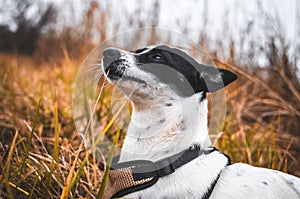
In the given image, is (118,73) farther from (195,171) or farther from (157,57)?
(195,171)

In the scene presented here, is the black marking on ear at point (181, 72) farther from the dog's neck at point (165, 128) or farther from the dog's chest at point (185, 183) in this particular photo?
the dog's chest at point (185, 183)

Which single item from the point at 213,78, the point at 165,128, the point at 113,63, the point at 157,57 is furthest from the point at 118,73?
the point at 213,78

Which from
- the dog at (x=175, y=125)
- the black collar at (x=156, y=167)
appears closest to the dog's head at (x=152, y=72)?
the dog at (x=175, y=125)

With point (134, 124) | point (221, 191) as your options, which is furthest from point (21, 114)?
point (221, 191)

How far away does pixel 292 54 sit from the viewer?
10.5 feet

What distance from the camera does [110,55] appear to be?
46.2 inches

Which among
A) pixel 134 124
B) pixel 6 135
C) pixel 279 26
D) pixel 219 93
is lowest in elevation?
pixel 6 135

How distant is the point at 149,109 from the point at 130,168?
0.21 metres

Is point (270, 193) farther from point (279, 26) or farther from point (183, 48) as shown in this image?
point (279, 26)

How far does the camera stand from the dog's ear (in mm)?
→ 1252

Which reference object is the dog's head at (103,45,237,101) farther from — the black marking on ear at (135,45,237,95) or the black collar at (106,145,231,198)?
the black collar at (106,145,231,198)

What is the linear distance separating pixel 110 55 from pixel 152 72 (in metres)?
0.15

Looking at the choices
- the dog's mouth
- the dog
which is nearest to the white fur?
the dog

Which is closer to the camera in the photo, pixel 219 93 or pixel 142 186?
pixel 142 186
